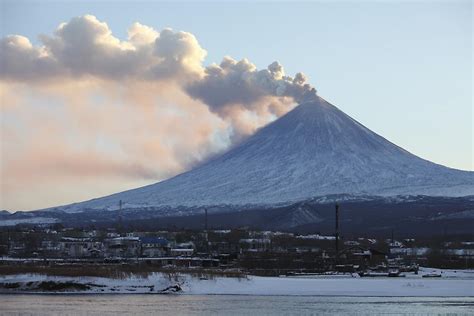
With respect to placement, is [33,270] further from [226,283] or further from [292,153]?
[292,153]

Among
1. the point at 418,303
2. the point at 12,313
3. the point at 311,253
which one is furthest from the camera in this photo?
the point at 311,253

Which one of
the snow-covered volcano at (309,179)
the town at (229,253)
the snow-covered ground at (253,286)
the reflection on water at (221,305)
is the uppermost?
the snow-covered volcano at (309,179)

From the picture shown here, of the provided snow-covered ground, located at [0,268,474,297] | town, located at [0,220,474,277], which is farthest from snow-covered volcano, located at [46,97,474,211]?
snow-covered ground, located at [0,268,474,297]

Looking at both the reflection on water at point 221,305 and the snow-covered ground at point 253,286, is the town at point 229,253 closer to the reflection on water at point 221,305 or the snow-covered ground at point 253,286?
the snow-covered ground at point 253,286

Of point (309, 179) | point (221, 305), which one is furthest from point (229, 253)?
point (309, 179)

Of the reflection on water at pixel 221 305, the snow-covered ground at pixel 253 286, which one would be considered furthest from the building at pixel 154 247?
the reflection on water at pixel 221 305

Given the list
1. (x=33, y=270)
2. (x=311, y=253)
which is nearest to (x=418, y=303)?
(x=33, y=270)

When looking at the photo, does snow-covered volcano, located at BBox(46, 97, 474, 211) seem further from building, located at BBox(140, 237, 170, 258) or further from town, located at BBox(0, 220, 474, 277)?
building, located at BBox(140, 237, 170, 258)
